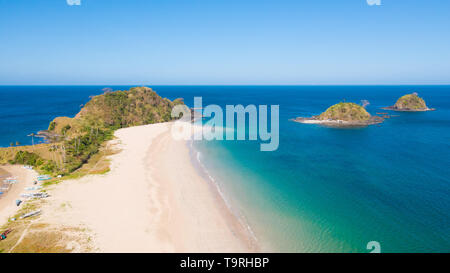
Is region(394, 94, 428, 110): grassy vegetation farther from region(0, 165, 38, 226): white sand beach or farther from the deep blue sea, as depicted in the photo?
region(0, 165, 38, 226): white sand beach

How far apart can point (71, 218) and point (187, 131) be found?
54770 mm

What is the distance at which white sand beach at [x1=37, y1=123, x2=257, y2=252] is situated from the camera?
25234mm

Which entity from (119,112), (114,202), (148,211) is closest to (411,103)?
(119,112)

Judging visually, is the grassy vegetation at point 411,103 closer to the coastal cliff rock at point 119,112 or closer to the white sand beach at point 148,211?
the coastal cliff rock at point 119,112

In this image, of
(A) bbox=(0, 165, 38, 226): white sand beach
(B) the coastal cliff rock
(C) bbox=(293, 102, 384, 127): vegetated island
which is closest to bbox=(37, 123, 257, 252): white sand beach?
(A) bbox=(0, 165, 38, 226): white sand beach

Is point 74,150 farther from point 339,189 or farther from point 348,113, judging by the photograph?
point 348,113

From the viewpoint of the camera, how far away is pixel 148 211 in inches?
1218

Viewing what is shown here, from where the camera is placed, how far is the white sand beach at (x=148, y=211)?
82.8 feet

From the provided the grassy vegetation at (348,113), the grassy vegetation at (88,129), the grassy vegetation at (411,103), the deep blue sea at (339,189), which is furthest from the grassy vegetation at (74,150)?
the grassy vegetation at (411,103)

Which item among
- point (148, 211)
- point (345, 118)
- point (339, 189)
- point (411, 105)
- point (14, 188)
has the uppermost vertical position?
point (411, 105)
